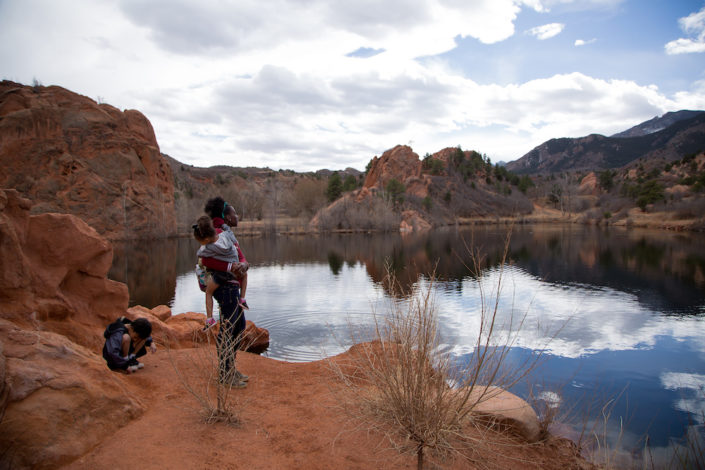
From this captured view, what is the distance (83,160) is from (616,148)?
5340 inches

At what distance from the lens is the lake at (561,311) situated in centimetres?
623

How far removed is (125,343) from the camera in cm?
462

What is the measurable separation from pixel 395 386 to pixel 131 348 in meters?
3.29

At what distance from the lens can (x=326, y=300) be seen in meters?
13.3

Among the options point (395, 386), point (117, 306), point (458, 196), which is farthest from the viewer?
point (458, 196)

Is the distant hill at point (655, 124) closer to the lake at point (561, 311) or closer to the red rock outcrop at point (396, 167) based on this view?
the red rock outcrop at point (396, 167)

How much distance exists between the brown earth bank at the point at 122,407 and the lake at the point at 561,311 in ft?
3.35

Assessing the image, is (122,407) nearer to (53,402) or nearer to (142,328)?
(53,402)

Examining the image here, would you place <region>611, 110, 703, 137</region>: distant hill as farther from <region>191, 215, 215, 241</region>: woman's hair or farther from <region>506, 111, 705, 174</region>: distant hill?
<region>191, 215, 215, 241</region>: woman's hair

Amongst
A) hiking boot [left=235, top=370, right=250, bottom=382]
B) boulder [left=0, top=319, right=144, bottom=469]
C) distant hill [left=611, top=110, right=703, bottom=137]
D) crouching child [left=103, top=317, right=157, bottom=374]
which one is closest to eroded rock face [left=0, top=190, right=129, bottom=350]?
crouching child [left=103, top=317, right=157, bottom=374]

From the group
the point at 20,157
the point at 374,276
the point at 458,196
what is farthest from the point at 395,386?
the point at 458,196

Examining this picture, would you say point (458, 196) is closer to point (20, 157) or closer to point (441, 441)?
point (20, 157)

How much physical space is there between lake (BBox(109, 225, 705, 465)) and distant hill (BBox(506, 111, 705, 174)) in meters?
88.4

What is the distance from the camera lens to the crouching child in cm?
450
